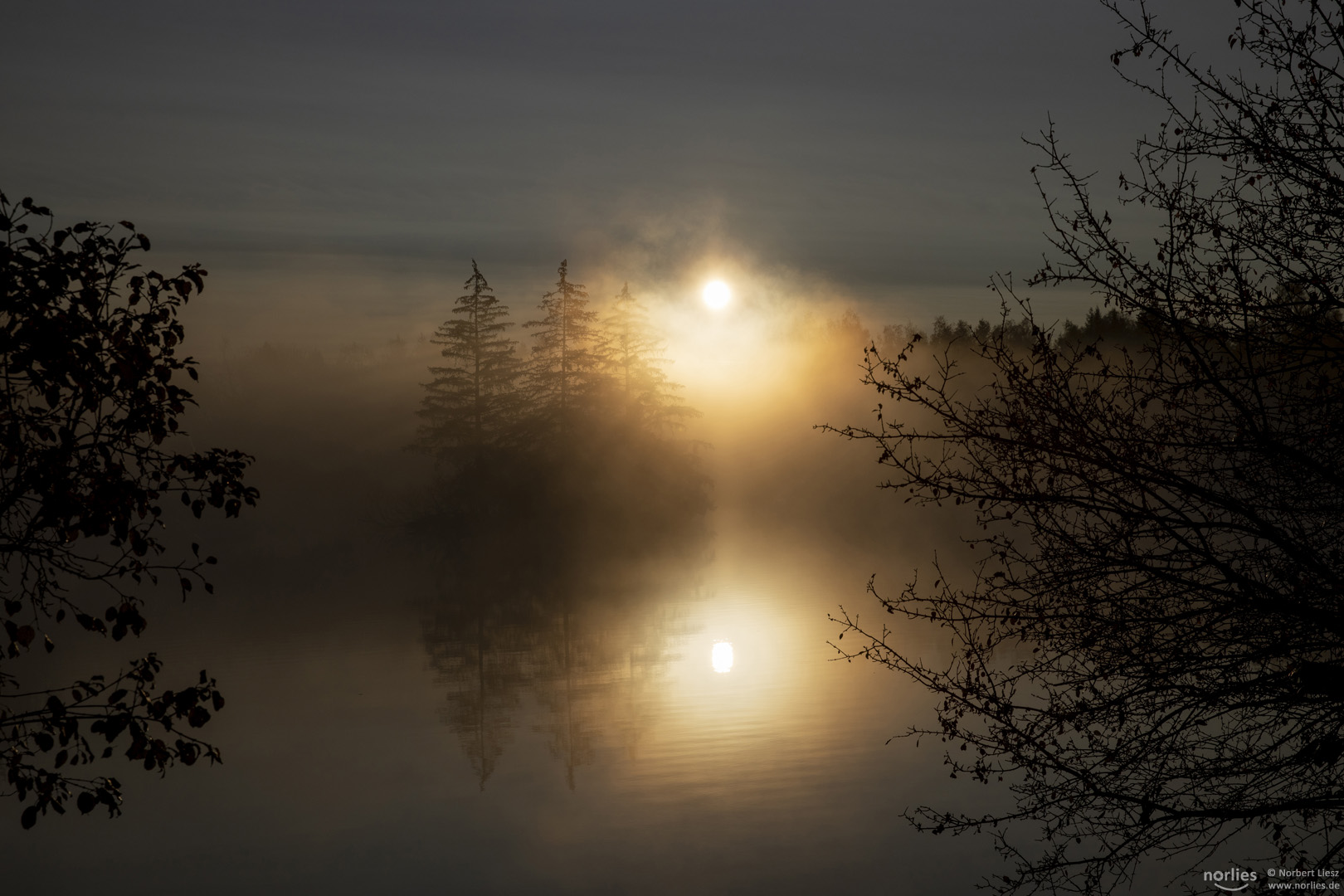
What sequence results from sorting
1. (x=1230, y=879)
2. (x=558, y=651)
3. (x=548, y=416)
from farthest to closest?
(x=548, y=416) < (x=558, y=651) < (x=1230, y=879)

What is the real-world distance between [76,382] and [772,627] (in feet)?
74.7

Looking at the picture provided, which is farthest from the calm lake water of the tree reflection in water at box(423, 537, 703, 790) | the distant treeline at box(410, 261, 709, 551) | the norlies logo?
the distant treeline at box(410, 261, 709, 551)

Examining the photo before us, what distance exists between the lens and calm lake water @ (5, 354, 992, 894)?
1156 centimetres

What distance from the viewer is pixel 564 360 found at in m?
53.9

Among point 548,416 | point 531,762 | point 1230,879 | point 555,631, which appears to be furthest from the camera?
point 548,416

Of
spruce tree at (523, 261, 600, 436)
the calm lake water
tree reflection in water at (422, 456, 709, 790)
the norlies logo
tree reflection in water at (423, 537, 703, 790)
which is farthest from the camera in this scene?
spruce tree at (523, 261, 600, 436)

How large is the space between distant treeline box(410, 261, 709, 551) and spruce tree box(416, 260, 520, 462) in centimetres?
6

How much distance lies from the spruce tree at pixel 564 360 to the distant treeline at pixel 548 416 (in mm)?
52

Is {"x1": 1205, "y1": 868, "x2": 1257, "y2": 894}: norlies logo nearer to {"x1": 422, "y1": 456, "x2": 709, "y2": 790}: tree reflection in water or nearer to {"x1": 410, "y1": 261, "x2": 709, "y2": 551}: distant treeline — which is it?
{"x1": 422, "y1": 456, "x2": 709, "y2": 790}: tree reflection in water

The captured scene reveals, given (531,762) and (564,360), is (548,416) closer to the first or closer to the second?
(564,360)

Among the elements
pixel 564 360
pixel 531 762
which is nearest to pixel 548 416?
pixel 564 360

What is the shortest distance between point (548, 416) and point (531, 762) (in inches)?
Result: 1532

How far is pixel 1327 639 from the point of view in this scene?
5707mm

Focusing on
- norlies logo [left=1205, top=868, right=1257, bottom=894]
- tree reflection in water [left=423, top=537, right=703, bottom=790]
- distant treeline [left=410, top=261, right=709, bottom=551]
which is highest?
distant treeline [left=410, top=261, right=709, bottom=551]
